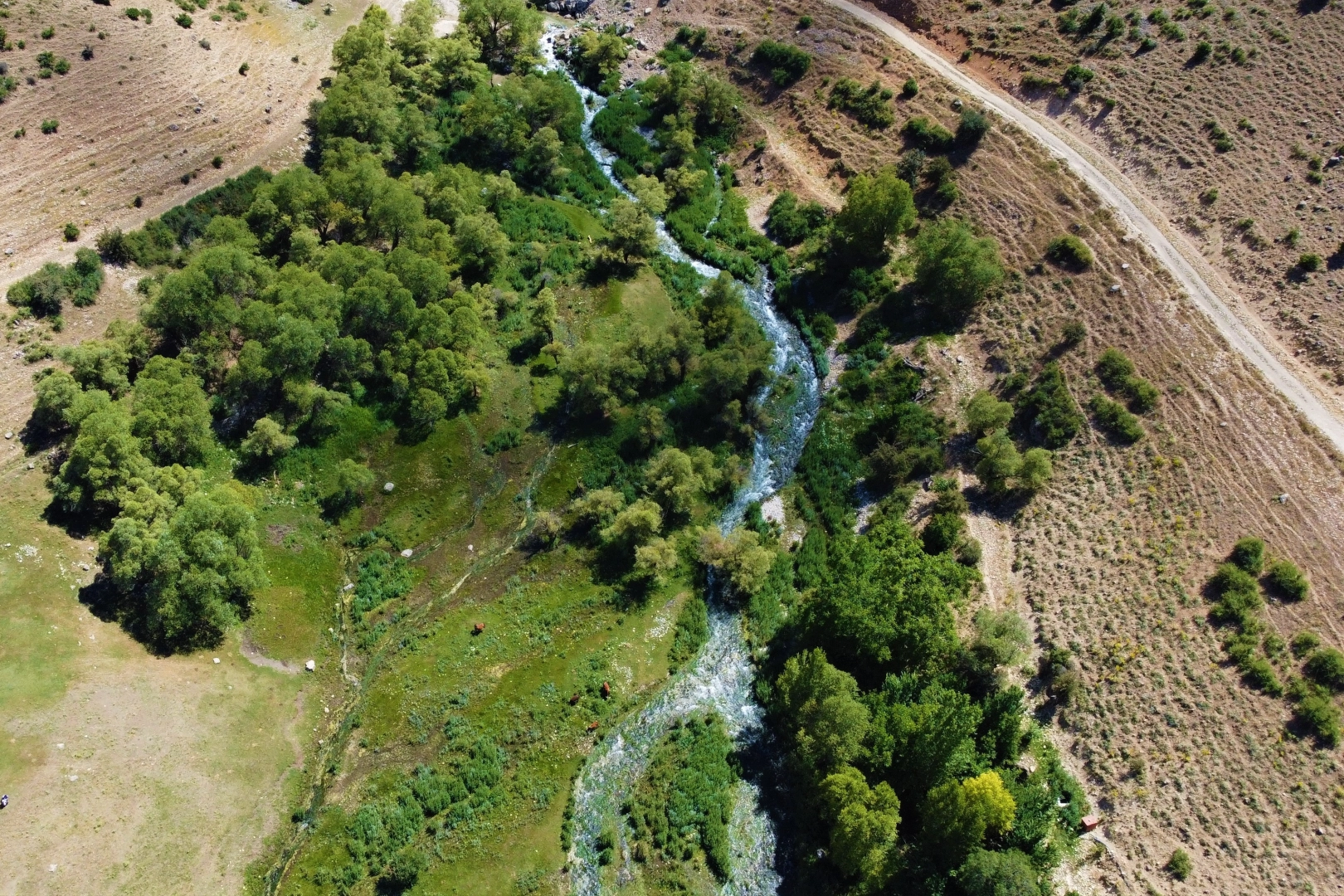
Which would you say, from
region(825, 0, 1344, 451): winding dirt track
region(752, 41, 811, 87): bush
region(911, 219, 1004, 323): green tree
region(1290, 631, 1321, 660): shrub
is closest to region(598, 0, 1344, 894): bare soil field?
region(1290, 631, 1321, 660): shrub

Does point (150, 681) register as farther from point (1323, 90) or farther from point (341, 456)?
point (1323, 90)

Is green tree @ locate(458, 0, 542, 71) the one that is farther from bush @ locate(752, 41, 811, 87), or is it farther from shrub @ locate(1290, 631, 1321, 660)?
shrub @ locate(1290, 631, 1321, 660)

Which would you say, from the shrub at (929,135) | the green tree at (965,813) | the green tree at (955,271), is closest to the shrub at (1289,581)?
the green tree at (965,813)

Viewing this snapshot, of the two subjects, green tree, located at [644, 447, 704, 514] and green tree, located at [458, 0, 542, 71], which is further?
green tree, located at [458, 0, 542, 71]

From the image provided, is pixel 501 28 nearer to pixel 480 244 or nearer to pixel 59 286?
pixel 480 244

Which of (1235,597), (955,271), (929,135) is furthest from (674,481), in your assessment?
(929,135)
